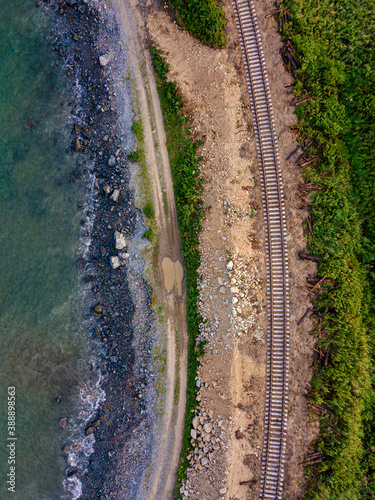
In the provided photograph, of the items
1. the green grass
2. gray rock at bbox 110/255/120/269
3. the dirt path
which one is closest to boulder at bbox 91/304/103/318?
gray rock at bbox 110/255/120/269

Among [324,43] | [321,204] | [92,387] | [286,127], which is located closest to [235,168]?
[286,127]

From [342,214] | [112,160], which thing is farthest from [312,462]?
[112,160]

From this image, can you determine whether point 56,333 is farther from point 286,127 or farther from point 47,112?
point 286,127

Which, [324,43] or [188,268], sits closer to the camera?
[324,43]

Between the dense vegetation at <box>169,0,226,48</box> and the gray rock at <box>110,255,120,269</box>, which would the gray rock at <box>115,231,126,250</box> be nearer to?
the gray rock at <box>110,255,120,269</box>

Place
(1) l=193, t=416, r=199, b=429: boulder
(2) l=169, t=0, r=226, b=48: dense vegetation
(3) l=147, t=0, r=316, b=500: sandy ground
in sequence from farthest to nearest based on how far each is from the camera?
(1) l=193, t=416, r=199, b=429: boulder < (3) l=147, t=0, r=316, b=500: sandy ground < (2) l=169, t=0, r=226, b=48: dense vegetation

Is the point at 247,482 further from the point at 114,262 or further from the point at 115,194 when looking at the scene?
the point at 115,194

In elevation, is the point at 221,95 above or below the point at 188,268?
above
